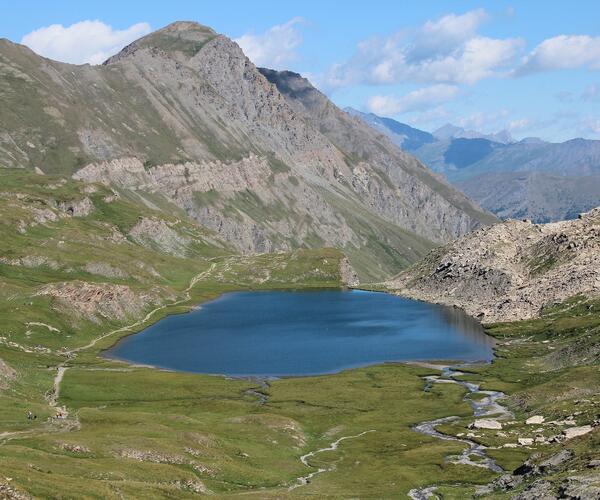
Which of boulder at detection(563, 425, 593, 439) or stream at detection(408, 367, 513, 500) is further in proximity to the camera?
boulder at detection(563, 425, 593, 439)

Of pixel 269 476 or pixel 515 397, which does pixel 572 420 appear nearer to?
pixel 515 397

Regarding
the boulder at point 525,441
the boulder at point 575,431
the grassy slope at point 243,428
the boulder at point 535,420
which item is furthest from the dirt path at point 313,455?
the boulder at point 575,431

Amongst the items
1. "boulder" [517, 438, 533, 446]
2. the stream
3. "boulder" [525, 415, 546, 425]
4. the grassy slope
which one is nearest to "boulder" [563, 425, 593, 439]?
the grassy slope

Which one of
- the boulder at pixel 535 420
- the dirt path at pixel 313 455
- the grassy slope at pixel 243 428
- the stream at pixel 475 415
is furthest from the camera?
the boulder at pixel 535 420

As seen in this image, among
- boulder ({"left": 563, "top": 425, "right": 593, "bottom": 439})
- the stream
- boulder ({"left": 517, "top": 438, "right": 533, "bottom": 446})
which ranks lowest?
the stream

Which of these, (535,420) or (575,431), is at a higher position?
(575,431)

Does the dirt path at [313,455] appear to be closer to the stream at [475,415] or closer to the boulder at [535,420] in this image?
the stream at [475,415]

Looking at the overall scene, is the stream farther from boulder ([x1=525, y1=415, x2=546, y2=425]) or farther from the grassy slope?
boulder ([x1=525, y1=415, x2=546, y2=425])

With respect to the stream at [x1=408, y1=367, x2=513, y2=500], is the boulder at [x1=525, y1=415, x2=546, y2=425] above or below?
above

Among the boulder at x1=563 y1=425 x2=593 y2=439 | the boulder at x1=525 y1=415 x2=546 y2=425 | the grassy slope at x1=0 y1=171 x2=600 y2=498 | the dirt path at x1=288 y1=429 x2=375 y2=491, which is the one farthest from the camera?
the boulder at x1=525 y1=415 x2=546 y2=425

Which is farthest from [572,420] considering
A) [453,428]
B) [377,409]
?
A: [377,409]

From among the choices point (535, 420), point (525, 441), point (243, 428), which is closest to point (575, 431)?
point (525, 441)

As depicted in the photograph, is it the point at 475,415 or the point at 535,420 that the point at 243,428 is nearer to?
the point at 475,415

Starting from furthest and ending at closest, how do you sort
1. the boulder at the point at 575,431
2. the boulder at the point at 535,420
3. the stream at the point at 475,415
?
→ the boulder at the point at 535,420
the boulder at the point at 575,431
the stream at the point at 475,415
